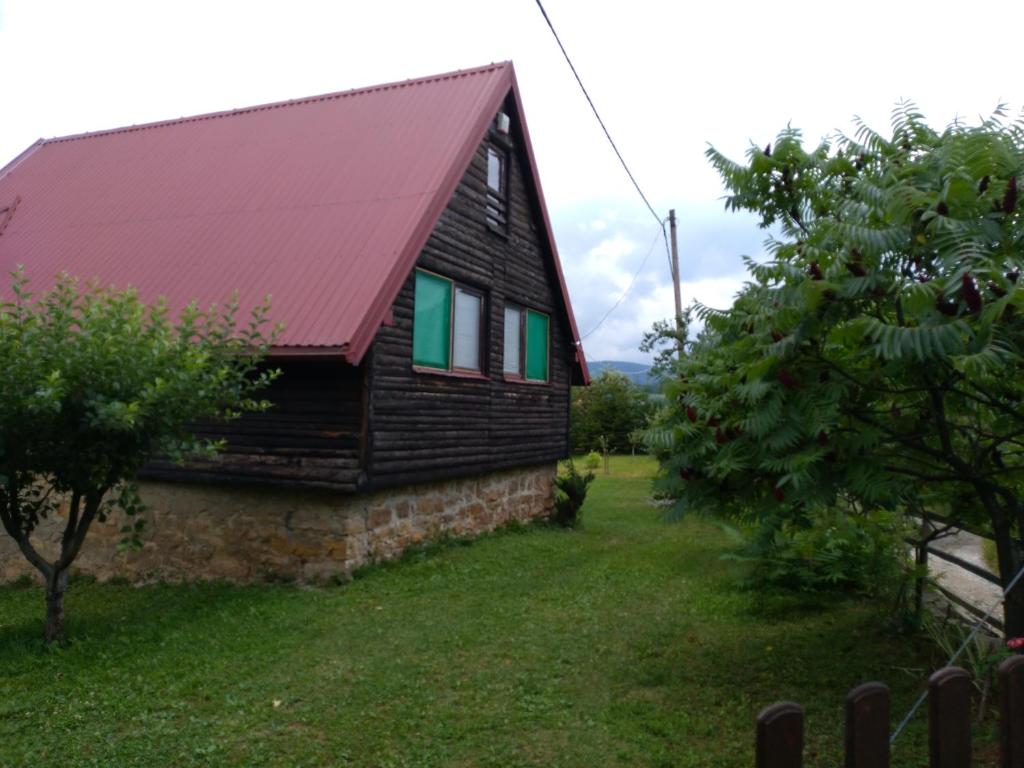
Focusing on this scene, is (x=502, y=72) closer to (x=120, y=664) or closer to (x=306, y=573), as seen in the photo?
(x=306, y=573)

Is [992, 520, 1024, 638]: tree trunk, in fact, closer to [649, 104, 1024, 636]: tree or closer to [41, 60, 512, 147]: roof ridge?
[649, 104, 1024, 636]: tree

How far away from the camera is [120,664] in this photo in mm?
6762

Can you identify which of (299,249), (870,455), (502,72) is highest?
(502,72)

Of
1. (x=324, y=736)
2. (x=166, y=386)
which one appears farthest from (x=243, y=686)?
(x=166, y=386)

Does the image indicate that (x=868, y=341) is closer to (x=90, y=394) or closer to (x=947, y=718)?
(x=947, y=718)

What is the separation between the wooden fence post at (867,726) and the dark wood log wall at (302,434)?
754cm

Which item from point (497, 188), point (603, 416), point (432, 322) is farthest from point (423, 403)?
point (603, 416)

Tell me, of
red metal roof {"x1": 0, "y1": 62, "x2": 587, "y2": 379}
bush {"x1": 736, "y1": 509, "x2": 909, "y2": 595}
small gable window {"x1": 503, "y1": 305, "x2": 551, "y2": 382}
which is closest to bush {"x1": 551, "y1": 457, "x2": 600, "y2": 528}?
small gable window {"x1": 503, "y1": 305, "x2": 551, "y2": 382}

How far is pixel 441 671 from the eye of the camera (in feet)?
20.8

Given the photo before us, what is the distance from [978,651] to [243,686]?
16.1ft

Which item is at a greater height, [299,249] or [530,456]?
[299,249]

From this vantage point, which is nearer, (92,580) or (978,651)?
(978,651)

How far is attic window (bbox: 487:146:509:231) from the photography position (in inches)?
497

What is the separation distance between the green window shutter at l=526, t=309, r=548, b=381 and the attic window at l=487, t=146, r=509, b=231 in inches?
73.7
